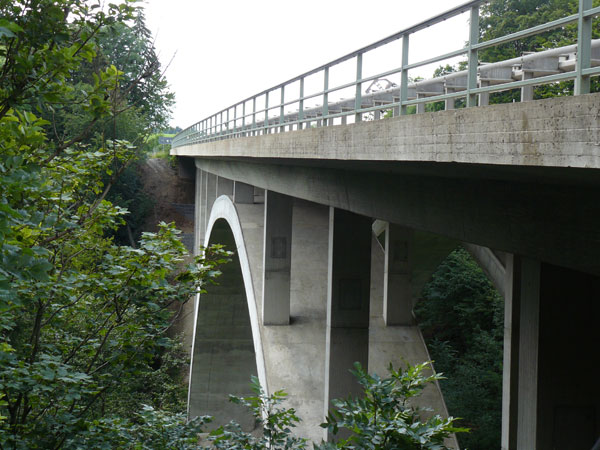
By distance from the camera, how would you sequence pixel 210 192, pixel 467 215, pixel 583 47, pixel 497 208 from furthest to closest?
pixel 210 192, pixel 467 215, pixel 497 208, pixel 583 47

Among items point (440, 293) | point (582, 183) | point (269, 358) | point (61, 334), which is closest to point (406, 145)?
point (582, 183)

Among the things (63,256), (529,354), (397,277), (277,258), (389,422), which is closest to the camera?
(389,422)

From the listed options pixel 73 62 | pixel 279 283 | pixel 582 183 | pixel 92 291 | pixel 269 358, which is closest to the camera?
pixel 582 183

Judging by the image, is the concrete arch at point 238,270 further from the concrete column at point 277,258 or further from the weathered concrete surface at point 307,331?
the concrete column at point 277,258

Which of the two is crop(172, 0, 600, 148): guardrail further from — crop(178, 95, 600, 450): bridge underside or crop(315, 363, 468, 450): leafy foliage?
crop(315, 363, 468, 450): leafy foliage

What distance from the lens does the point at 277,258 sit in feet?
45.9

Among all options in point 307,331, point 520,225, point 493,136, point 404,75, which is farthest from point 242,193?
point 493,136

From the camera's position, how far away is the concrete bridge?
3666 millimetres

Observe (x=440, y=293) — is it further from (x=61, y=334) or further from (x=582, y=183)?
(x=582, y=183)

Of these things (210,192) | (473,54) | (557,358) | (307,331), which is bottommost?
(307,331)

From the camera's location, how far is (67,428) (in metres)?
5.78

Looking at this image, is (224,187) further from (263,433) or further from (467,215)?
(467,215)

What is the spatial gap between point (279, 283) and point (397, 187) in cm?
750

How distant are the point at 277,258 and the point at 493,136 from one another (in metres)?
10.4
